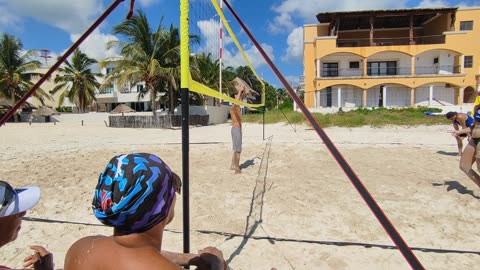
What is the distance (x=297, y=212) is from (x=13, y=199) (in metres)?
3.04

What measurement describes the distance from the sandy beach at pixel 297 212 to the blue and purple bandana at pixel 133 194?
6.25 ft

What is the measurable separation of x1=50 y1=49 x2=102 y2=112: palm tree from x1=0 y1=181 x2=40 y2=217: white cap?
3358 cm

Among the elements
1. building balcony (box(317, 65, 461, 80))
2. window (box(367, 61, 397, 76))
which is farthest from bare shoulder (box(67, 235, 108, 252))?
window (box(367, 61, 397, 76))

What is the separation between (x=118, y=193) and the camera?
90 centimetres

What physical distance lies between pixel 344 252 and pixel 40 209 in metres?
3.72

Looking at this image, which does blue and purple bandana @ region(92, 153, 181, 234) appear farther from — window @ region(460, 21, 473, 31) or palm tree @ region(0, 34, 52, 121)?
window @ region(460, 21, 473, 31)

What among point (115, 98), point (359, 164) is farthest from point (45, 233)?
point (115, 98)

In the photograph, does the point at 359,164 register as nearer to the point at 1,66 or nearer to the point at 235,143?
the point at 235,143

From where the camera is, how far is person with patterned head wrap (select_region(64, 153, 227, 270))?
899mm

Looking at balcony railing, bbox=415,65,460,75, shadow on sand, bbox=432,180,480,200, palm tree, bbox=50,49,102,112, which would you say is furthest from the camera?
palm tree, bbox=50,49,102,112

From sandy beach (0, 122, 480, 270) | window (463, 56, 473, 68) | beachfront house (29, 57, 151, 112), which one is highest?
window (463, 56, 473, 68)

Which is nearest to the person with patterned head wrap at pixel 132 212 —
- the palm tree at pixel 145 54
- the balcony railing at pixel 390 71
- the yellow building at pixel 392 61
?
the palm tree at pixel 145 54

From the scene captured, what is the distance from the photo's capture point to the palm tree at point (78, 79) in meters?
31.0

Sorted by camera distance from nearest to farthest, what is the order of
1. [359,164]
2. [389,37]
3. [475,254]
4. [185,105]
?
1. [185,105]
2. [475,254]
3. [359,164]
4. [389,37]
